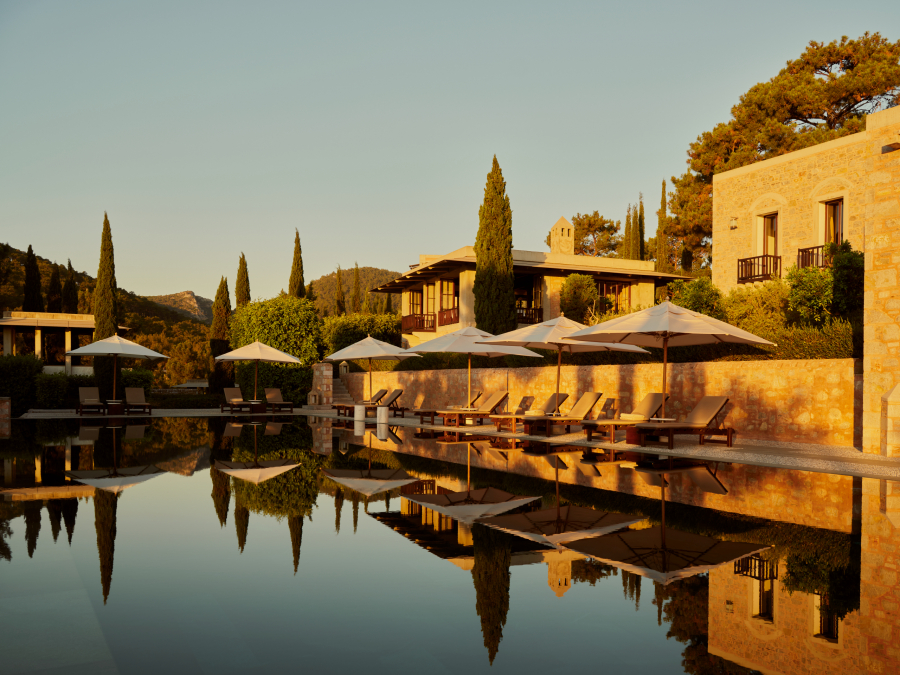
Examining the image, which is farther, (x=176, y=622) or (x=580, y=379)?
(x=580, y=379)

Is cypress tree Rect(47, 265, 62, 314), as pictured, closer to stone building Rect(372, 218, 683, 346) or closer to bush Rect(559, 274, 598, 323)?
stone building Rect(372, 218, 683, 346)

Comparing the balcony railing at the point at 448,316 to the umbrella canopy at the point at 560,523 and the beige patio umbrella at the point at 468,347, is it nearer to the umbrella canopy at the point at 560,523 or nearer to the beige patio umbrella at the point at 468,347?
the beige patio umbrella at the point at 468,347

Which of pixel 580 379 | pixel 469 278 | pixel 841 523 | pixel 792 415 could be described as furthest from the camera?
pixel 469 278

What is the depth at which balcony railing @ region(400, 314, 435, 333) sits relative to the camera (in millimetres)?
36688

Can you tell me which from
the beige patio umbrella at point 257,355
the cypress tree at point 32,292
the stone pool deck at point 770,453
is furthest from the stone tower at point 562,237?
the cypress tree at point 32,292

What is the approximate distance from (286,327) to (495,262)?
9619mm

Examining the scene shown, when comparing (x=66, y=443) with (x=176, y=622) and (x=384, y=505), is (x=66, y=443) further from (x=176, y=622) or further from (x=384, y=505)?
(x=176, y=622)

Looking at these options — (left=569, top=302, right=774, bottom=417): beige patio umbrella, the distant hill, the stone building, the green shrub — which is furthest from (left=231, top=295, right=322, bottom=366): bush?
the distant hill

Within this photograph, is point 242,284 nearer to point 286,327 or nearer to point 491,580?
point 286,327

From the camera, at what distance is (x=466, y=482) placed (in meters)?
9.53

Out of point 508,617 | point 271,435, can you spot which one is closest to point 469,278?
point 271,435

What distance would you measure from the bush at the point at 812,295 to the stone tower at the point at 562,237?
806 inches

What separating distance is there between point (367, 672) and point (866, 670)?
2435mm

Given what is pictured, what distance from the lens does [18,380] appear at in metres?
26.5
